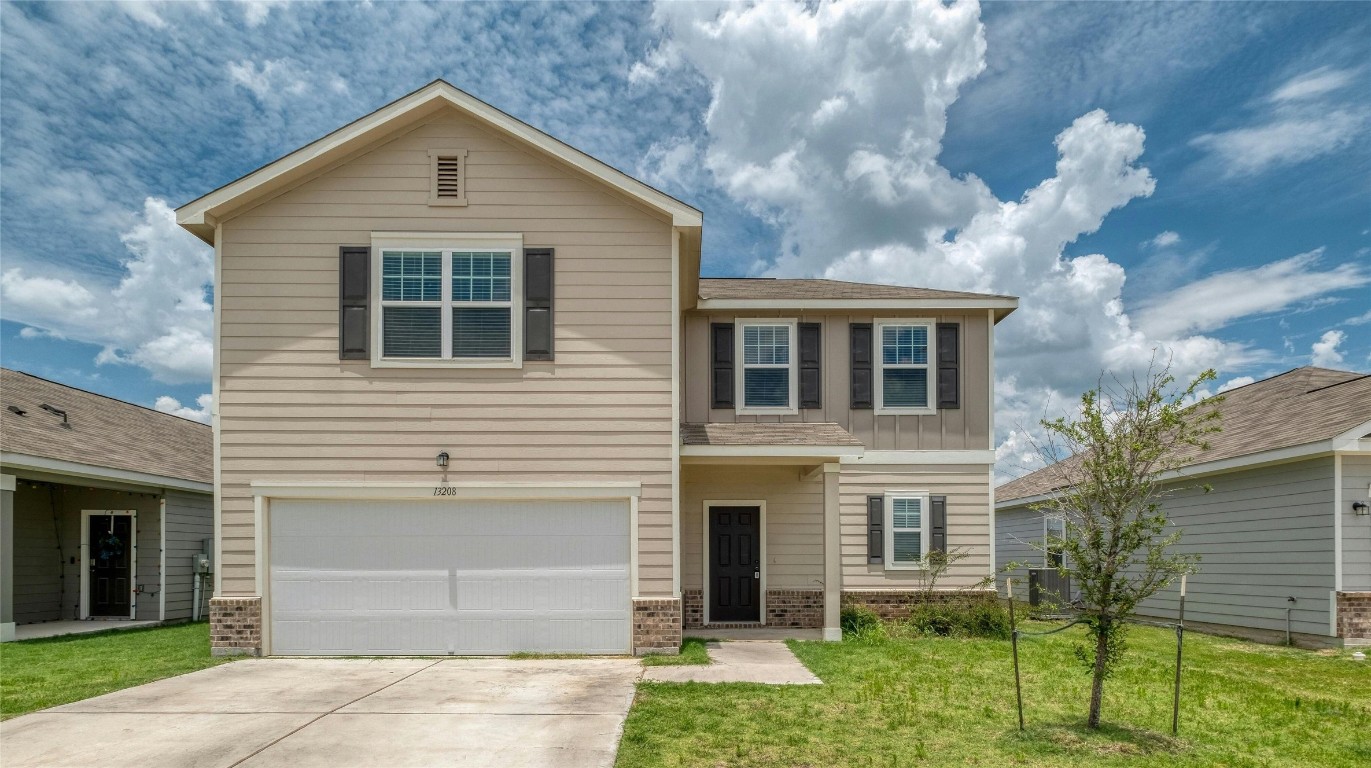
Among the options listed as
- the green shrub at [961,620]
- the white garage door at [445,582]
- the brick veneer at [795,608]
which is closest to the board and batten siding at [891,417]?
the green shrub at [961,620]

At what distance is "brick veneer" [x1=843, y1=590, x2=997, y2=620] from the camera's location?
43.1ft

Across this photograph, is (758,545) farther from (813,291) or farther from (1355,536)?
(1355,536)

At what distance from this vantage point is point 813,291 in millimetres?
14164

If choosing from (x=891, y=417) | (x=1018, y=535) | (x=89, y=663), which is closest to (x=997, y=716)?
(x=891, y=417)

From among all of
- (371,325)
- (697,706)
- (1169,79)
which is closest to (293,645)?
(371,325)

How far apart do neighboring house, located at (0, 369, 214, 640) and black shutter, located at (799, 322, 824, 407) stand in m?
10.8

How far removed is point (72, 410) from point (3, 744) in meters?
11.2

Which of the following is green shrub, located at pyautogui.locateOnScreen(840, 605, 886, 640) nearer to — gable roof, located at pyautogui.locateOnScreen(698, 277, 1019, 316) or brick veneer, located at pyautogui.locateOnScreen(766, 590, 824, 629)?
brick veneer, located at pyautogui.locateOnScreen(766, 590, 824, 629)

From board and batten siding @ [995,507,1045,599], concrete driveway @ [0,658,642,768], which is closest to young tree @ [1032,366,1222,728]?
concrete driveway @ [0,658,642,768]

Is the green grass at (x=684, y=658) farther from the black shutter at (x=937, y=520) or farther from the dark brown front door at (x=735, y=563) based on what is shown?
the black shutter at (x=937, y=520)

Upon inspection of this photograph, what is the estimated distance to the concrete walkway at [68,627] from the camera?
41.7 feet

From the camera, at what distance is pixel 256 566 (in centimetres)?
1033

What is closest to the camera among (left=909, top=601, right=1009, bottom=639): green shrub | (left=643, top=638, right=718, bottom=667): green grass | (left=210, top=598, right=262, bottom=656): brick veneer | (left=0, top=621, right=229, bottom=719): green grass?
(left=0, top=621, right=229, bottom=719): green grass

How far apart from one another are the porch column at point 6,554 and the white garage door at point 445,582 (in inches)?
173
